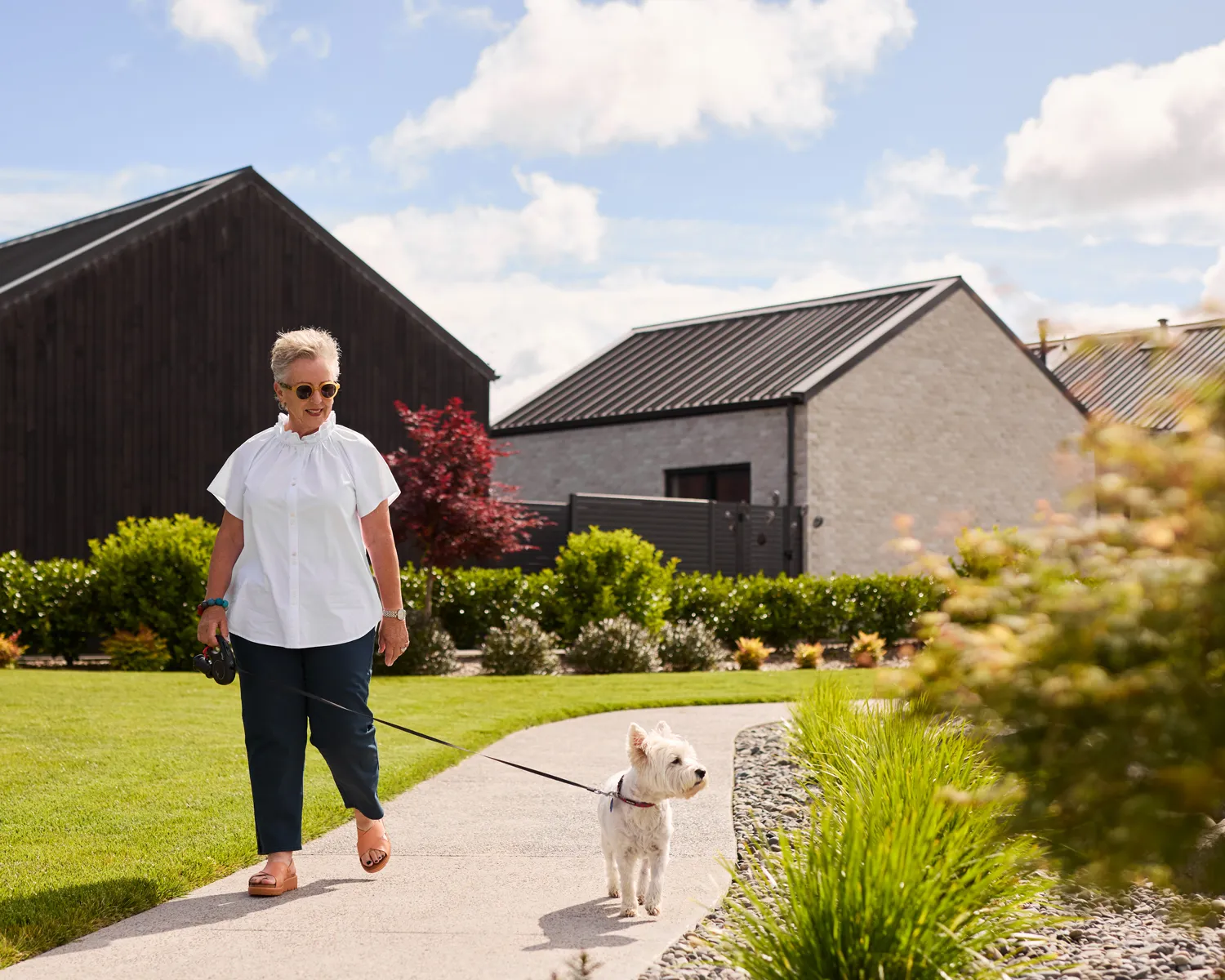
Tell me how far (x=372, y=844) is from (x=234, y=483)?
1614 millimetres

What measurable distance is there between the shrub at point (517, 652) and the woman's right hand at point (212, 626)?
10.2 metres

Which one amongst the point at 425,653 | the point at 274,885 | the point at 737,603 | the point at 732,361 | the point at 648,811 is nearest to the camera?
the point at 648,811

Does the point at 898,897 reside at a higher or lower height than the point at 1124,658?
lower

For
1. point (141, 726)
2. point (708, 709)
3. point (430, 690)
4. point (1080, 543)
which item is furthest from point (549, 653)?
point (1080, 543)

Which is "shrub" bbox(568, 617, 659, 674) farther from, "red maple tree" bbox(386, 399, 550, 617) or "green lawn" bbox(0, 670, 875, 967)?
"red maple tree" bbox(386, 399, 550, 617)

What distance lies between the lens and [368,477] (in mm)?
5320

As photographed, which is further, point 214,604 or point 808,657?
point 808,657

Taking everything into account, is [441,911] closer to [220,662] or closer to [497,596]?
[220,662]

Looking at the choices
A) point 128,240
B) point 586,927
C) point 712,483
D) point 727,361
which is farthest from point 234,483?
point 727,361

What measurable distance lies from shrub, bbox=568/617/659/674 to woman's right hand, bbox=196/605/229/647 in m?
10.7

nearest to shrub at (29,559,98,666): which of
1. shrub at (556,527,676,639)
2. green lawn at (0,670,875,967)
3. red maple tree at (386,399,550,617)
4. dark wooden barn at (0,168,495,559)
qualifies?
green lawn at (0,670,875,967)

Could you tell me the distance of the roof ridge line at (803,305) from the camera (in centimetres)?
2820

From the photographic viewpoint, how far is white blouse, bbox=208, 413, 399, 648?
16.9 ft

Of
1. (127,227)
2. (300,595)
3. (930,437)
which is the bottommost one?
(300,595)
